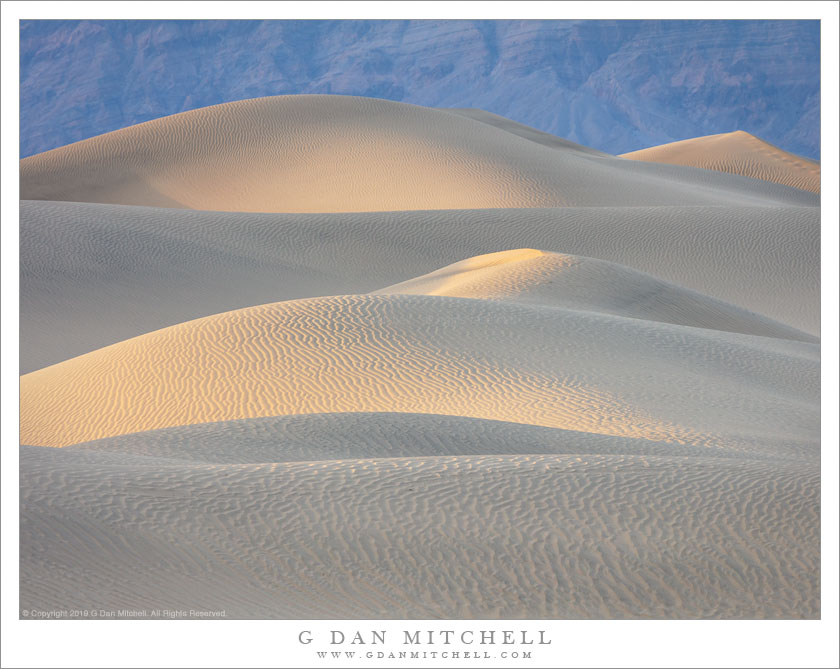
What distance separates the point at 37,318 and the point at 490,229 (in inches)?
412

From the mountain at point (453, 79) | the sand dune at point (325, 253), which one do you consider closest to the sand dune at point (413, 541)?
the sand dune at point (325, 253)

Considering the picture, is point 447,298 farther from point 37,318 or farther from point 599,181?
point 599,181

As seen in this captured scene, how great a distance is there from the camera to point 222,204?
31766 mm

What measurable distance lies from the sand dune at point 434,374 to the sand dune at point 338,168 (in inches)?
714

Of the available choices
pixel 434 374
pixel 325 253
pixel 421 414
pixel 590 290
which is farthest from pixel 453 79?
pixel 421 414

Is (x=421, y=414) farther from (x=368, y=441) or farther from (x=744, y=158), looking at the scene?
(x=744, y=158)

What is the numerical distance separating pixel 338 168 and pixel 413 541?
29708 millimetres

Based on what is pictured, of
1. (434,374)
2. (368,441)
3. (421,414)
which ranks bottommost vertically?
(368,441)

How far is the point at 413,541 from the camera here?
3.79 metres

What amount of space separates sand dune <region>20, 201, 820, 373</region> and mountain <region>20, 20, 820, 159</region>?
1607 cm

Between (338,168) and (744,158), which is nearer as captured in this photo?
(338,168)

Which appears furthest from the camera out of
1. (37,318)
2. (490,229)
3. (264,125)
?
(264,125)

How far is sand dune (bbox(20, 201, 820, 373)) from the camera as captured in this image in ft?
55.4

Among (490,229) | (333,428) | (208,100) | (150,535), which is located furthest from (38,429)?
(208,100)
